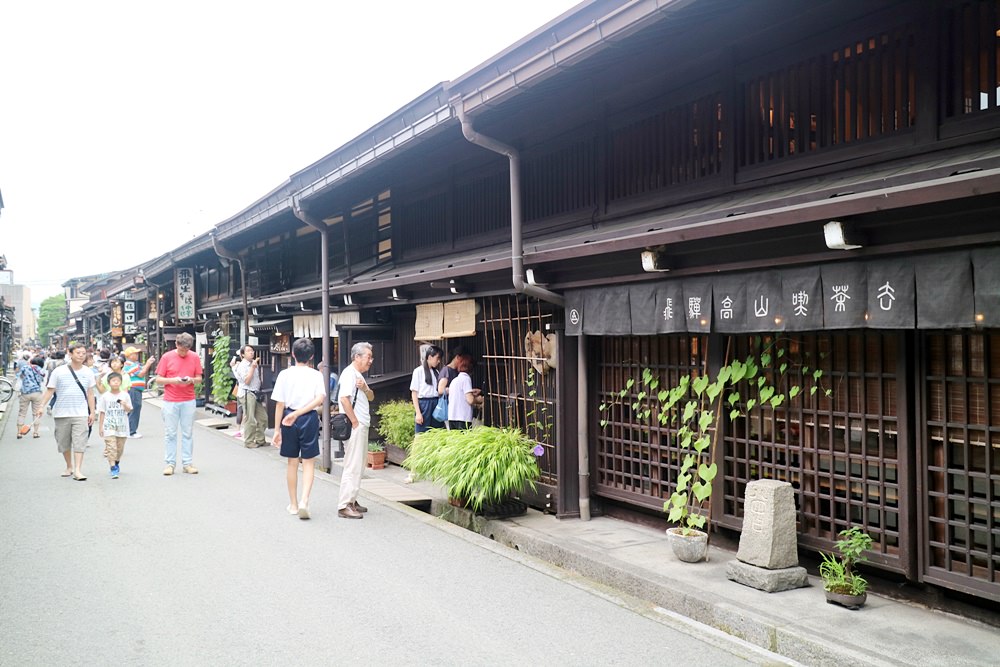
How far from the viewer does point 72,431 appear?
506 inches

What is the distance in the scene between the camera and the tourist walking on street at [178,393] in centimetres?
1327

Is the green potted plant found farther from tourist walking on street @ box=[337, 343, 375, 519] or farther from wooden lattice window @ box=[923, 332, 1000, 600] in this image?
wooden lattice window @ box=[923, 332, 1000, 600]

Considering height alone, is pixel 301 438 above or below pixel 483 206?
below

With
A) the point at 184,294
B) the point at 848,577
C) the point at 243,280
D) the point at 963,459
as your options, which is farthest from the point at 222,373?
the point at 963,459

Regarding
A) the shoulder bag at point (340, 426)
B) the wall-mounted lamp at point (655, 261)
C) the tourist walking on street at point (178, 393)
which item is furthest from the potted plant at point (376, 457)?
the wall-mounted lamp at point (655, 261)

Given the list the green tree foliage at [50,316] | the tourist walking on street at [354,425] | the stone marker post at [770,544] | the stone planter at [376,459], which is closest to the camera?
the stone marker post at [770,544]

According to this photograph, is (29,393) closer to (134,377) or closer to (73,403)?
(134,377)

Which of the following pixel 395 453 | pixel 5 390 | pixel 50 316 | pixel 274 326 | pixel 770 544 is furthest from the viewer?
pixel 50 316

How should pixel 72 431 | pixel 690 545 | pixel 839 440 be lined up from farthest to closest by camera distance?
1. pixel 72 431
2. pixel 690 545
3. pixel 839 440

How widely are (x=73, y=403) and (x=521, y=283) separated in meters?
8.48

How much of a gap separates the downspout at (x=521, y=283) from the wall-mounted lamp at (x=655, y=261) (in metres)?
1.91

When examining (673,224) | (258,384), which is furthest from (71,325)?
(673,224)

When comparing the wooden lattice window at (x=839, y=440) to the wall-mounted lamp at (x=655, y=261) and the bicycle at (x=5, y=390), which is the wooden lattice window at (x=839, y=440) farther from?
the bicycle at (x=5, y=390)

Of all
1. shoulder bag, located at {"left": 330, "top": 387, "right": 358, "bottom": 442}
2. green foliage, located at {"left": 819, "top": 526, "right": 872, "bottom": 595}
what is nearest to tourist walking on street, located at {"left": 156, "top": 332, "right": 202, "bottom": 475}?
shoulder bag, located at {"left": 330, "top": 387, "right": 358, "bottom": 442}
